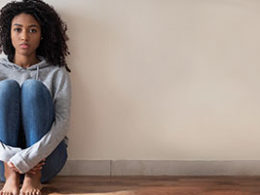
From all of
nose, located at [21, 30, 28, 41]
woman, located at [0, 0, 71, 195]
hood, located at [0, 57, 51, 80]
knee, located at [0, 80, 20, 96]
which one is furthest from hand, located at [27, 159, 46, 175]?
nose, located at [21, 30, 28, 41]

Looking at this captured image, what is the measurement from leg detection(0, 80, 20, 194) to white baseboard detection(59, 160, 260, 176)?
14.4 inches

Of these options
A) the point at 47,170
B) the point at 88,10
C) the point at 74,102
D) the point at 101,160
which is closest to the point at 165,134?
the point at 101,160

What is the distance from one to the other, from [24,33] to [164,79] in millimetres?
633

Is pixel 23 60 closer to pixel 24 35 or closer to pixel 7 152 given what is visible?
pixel 24 35

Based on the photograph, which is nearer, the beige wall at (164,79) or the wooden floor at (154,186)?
the wooden floor at (154,186)

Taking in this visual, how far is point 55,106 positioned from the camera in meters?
1.45

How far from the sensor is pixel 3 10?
1528 millimetres

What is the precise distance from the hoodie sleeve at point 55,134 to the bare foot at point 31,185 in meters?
0.04

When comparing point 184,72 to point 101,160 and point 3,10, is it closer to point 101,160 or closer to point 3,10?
point 101,160

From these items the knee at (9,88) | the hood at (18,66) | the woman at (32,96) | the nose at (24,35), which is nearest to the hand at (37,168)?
the woman at (32,96)

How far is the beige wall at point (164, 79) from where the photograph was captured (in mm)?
1628

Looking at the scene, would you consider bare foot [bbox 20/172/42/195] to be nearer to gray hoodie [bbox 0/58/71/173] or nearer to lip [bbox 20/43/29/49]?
gray hoodie [bbox 0/58/71/173]

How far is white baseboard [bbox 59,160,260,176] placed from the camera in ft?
5.38

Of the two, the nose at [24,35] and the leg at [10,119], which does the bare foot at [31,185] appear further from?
the nose at [24,35]
